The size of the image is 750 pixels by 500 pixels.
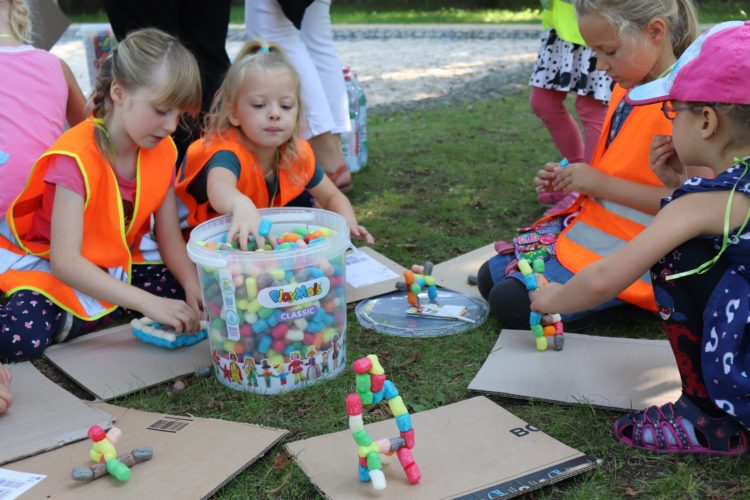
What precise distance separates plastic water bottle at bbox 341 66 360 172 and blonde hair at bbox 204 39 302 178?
152cm

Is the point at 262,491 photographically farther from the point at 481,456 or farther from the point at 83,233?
the point at 83,233

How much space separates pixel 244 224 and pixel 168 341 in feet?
1.48

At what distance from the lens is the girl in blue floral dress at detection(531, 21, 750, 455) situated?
1.57 m

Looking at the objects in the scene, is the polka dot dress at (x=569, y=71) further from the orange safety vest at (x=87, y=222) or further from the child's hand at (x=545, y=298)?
the orange safety vest at (x=87, y=222)

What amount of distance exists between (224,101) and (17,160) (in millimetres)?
700

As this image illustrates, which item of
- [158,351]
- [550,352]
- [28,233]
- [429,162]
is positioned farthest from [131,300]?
[429,162]

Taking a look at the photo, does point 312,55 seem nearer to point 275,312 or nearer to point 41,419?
point 275,312

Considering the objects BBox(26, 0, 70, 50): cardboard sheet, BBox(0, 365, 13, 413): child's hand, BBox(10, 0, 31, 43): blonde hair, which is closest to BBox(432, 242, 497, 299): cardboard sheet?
BBox(0, 365, 13, 413): child's hand

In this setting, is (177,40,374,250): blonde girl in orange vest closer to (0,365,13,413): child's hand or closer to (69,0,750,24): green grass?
(0,365,13,413): child's hand

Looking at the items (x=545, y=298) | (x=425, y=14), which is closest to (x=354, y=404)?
(x=545, y=298)

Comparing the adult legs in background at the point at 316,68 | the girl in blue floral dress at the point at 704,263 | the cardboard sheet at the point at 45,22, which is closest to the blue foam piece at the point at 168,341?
the girl in blue floral dress at the point at 704,263

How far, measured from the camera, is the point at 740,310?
Result: 1.58m

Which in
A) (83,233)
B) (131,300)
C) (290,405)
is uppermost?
(83,233)

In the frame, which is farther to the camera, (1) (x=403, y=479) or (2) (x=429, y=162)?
(2) (x=429, y=162)
